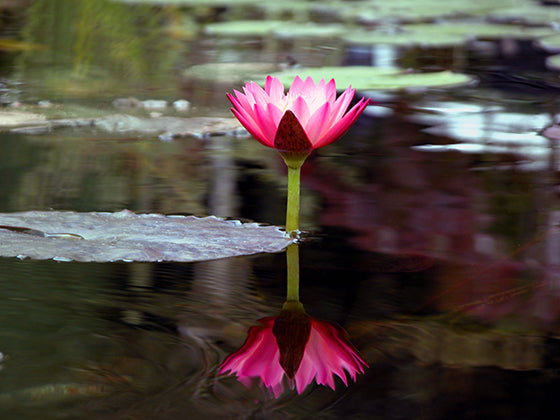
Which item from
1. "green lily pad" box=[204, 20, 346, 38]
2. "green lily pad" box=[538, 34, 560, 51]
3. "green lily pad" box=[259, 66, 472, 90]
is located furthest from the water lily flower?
"green lily pad" box=[204, 20, 346, 38]

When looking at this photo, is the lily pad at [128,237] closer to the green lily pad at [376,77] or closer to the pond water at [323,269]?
the pond water at [323,269]

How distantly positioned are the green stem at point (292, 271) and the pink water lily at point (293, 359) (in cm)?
11

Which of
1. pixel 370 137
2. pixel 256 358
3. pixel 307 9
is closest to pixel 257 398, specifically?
pixel 256 358

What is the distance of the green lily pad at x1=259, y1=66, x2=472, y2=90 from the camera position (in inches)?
113

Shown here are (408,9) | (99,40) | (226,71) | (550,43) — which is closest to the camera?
(226,71)

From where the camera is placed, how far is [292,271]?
118 centimetres

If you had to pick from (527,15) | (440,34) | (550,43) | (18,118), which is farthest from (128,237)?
(527,15)

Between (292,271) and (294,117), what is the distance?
0.75 ft

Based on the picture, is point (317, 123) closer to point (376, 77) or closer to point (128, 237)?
point (128, 237)

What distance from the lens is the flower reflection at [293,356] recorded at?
0.85m

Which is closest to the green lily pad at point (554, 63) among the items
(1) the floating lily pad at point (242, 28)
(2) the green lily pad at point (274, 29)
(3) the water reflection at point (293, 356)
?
(2) the green lily pad at point (274, 29)

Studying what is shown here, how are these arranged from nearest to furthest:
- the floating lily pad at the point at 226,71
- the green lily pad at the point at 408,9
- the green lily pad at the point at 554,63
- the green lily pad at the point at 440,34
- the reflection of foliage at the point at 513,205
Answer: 1. the reflection of foliage at the point at 513,205
2. the floating lily pad at the point at 226,71
3. the green lily pad at the point at 554,63
4. the green lily pad at the point at 440,34
5. the green lily pad at the point at 408,9

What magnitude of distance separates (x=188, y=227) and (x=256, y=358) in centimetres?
43

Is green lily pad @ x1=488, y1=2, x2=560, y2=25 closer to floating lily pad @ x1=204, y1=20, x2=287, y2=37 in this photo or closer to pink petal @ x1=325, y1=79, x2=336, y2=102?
floating lily pad @ x1=204, y1=20, x2=287, y2=37
